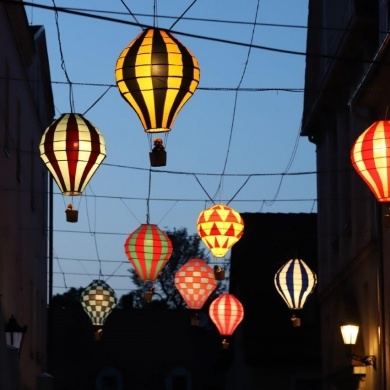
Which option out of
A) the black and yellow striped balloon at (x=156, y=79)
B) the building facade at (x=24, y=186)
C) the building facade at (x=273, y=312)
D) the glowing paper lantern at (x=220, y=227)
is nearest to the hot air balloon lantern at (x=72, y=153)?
the black and yellow striped balloon at (x=156, y=79)

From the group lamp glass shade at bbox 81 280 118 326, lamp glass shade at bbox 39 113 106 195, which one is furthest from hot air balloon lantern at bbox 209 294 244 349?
lamp glass shade at bbox 39 113 106 195

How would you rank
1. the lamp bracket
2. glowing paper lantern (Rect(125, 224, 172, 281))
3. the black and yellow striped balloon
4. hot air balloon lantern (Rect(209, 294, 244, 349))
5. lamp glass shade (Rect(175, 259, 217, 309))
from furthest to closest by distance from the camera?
1. hot air balloon lantern (Rect(209, 294, 244, 349))
2. lamp glass shade (Rect(175, 259, 217, 309))
3. the lamp bracket
4. glowing paper lantern (Rect(125, 224, 172, 281))
5. the black and yellow striped balloon

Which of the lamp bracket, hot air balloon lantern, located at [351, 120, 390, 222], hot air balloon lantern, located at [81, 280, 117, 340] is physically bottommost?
the lamp bracket

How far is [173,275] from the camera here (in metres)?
69.4

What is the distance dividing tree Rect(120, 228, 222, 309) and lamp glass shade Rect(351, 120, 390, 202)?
50937 mm

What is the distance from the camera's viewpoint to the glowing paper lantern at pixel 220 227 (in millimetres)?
21359

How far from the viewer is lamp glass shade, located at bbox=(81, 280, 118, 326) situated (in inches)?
1197

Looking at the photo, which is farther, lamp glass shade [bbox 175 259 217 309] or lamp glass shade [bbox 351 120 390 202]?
lamp glass shade [bbox 175 259 217 309]

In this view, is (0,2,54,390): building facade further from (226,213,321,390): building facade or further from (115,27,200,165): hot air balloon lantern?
(226,213,321,390): building facade

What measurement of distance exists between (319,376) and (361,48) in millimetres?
15852

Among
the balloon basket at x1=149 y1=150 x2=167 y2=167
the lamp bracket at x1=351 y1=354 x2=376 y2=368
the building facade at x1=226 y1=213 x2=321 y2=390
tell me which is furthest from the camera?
the building facade at x1=226 y1=213 x2=321 y2=390

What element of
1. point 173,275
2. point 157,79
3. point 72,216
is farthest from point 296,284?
point 173,275

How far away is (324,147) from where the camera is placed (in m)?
30.1

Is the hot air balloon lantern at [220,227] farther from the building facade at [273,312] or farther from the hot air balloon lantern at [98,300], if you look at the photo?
the building facade at [273,312]
